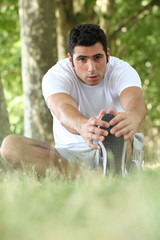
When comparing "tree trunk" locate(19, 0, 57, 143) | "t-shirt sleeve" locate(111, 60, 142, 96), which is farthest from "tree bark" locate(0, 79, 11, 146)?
"tree trunk" locate(19, 0, 57, 143)

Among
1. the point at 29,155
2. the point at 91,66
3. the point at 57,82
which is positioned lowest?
the point at 29,155

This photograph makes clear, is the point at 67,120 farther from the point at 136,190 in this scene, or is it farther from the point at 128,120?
the point at 136,190

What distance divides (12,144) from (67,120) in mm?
601

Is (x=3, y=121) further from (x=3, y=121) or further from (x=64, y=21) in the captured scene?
(x=64, y=21)

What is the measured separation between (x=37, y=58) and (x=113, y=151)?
4.45m

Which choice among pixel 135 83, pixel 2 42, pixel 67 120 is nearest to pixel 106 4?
pixel 2 42

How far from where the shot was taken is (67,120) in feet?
11.6

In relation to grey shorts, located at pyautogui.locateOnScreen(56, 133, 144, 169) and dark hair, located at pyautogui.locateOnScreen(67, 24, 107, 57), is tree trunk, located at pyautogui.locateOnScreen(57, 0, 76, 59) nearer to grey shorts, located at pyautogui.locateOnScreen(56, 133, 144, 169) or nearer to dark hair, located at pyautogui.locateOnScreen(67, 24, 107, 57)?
dark hair, located at pyautogui.locateOnScreen(67, 24, 107, 57)

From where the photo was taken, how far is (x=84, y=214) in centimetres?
149

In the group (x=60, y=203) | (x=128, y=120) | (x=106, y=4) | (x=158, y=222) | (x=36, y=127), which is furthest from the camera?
(x=106, y=4)

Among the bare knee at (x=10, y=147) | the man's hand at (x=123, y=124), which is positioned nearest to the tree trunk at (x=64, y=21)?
the bare knee at (x=10, y=147)

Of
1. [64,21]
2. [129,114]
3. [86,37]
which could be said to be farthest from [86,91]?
[64,21]

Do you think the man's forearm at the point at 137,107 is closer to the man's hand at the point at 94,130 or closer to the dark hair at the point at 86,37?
the man's hand at the point at 94,130

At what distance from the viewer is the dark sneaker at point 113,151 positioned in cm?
323
